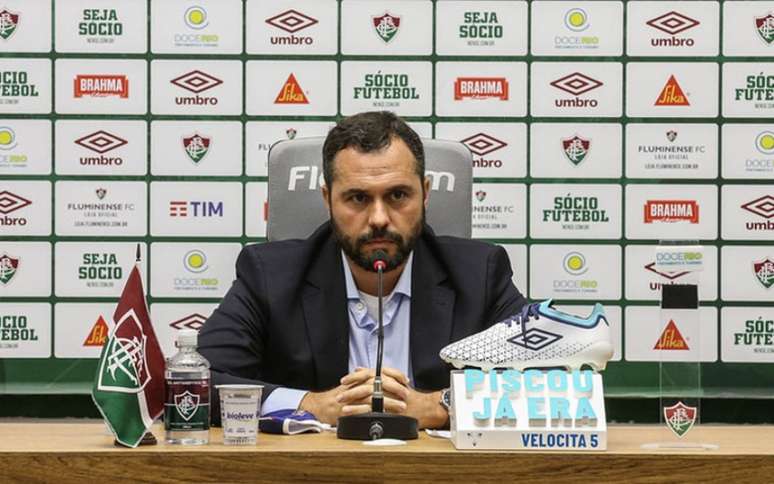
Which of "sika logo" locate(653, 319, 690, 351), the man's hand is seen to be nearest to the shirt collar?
the man's hand

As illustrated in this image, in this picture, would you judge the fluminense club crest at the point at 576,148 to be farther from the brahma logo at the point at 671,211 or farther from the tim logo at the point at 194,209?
the tim logo at the point at 194,209

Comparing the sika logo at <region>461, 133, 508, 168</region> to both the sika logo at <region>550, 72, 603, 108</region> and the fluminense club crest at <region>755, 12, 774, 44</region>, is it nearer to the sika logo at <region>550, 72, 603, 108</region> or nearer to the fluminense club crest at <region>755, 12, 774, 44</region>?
the sika logo at <region>550, 72, 603, 108</region>

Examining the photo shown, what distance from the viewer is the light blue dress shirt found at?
2.59m

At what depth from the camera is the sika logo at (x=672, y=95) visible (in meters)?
3.87

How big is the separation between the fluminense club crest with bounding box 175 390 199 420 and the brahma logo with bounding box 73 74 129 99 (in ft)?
7.69

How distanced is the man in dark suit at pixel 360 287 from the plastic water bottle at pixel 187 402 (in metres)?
0.66

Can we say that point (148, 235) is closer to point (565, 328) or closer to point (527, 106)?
point (527, 106)

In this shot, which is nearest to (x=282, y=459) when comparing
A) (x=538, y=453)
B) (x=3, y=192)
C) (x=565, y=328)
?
(x=538, y=453)

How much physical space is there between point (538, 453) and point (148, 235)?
8.30 feet

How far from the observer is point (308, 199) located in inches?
105

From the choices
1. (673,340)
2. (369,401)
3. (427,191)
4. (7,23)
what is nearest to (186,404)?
(369,401)

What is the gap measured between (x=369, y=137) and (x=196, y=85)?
1518 millimetres

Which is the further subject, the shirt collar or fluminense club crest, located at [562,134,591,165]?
fluminense club crest, located at [562,134,591,165]

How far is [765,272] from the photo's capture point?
3.87 metres
